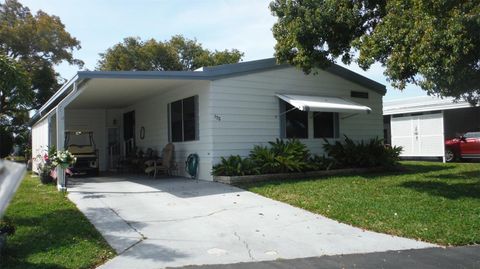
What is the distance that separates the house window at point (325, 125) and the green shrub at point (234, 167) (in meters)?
3.66

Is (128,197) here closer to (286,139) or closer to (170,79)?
(170,79)

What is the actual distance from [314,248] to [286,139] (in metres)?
8.38

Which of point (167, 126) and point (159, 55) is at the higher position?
point (159, 55)

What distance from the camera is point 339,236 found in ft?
24.6

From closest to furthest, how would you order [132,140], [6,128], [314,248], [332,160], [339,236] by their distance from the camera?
1. [314,248]
2. [339,236]
3. [332,160]
4. [132,140]
5. [6,128]

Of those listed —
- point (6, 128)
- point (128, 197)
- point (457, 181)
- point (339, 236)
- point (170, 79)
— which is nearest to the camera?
point (339, 236)

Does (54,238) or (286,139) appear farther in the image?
(286,139)

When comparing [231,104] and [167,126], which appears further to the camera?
[167,126]

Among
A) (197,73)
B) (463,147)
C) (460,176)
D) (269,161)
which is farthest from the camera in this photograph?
(463,147)

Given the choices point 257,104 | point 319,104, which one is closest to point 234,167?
point 257,104

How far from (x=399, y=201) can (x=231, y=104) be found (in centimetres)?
593

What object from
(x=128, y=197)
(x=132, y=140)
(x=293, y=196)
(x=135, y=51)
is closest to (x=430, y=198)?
(x=293, y=196)

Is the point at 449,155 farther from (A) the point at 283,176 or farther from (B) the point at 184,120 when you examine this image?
(B) the point at 184,120

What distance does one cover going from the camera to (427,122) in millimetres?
22359
